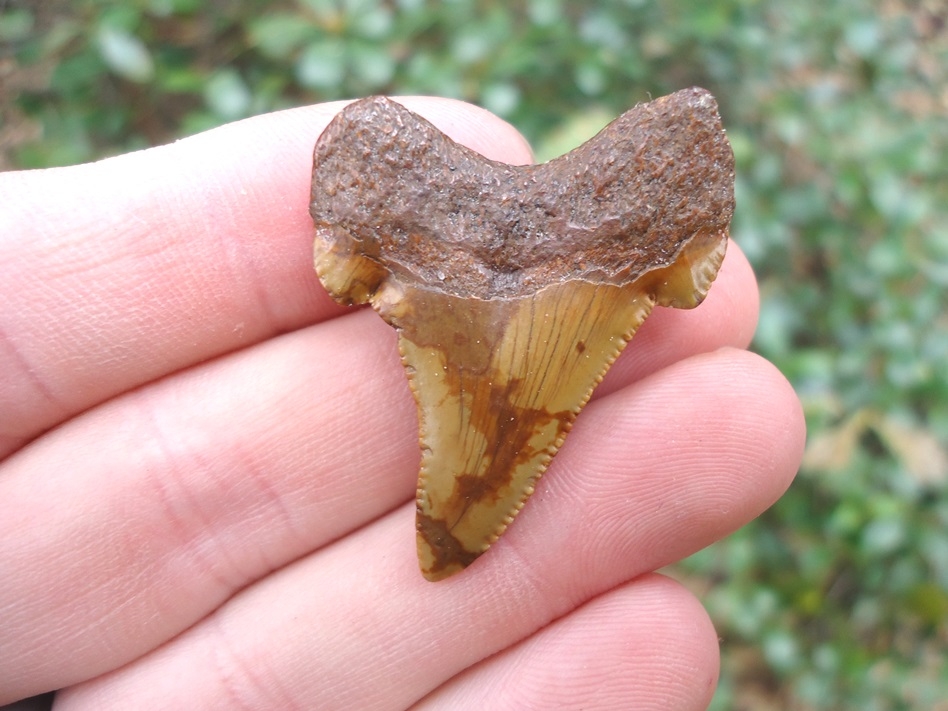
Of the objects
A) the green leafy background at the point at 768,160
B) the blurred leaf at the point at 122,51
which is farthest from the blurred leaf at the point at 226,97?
the blurred leaf at the point at 122,51

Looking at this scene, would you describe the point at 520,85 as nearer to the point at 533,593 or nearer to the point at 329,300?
the point at 329,300

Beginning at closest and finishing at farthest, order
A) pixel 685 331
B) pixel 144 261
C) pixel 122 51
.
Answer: pixel 144 261 → pixel 685 331 → pixel 122 51

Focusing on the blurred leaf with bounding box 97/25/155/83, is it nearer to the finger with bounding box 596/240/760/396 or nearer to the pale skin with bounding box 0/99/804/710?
the pale skin with bounding box 0/99/804/710

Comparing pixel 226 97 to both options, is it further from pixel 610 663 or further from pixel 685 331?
pixel 610 663

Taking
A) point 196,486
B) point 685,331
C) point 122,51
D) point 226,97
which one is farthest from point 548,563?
point 122,51

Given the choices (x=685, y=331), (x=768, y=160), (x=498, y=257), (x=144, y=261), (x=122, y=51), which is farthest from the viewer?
(x=768, y=160)

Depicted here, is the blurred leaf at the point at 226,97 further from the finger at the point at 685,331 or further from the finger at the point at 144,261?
the finger at the point at 685,331
